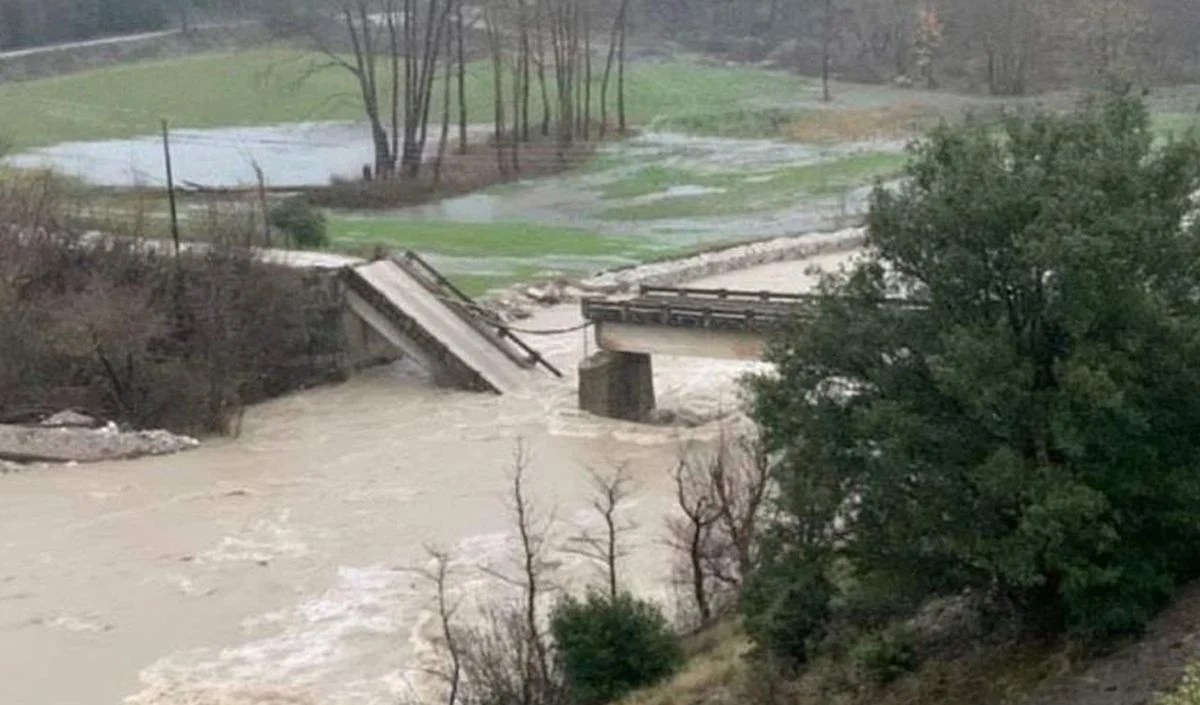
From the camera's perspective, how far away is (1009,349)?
19156mm

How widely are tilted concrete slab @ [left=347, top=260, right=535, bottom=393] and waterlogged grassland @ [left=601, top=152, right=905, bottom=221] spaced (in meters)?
22.0

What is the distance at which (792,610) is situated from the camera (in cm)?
2055

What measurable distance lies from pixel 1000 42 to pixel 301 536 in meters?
71.6

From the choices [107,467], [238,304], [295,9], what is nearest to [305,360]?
[238,304]

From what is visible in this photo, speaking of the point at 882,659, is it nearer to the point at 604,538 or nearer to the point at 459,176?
the point at 604,538

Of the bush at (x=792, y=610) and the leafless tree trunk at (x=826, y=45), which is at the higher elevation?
the leafless tree trunk at (x=826, y=45)

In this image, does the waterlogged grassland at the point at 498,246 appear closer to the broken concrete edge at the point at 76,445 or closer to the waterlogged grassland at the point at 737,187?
the waterlogged grassland at the point at 737,187

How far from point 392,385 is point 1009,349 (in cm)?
3082

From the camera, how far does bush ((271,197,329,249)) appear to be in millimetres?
56656

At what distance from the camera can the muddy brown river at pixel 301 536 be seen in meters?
28.1

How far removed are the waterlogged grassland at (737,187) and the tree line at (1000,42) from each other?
59.3 ft

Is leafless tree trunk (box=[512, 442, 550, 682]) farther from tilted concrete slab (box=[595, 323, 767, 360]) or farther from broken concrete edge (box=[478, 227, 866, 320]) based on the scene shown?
broken concrete edge (box=[478, 227, 866, 320])

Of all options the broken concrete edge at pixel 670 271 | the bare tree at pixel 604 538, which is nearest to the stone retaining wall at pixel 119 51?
the broken concrete edge at pixel 670 271

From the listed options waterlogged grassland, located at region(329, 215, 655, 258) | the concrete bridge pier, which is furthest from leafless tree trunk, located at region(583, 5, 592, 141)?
the concrete bridge pier
